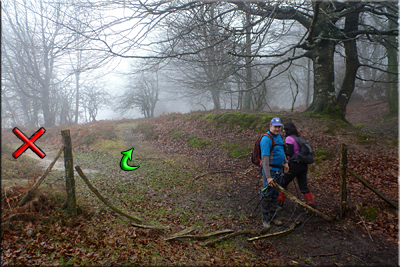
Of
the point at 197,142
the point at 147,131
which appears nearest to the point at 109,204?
the point at 197,142

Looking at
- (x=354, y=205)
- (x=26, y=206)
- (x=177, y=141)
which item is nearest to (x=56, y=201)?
(x=26, y=206)

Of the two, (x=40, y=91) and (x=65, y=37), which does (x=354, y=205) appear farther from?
(x=40, y=91)

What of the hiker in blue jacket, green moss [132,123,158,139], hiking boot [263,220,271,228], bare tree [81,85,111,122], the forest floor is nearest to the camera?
the forest floor

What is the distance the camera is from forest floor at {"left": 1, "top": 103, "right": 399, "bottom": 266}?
3754mm

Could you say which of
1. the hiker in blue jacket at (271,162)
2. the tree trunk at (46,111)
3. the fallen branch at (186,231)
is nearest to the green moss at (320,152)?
the hiker in blue jacket at (271,162)

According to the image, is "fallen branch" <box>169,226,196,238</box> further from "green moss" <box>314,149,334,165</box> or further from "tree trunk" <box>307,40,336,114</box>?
"tree trunk" <box>307,40,336,114</box>

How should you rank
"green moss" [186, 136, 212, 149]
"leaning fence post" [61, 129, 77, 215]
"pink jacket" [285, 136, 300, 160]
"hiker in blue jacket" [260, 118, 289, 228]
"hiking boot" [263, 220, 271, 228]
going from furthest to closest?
"green moss" [186, 136, 212, 149], "pink jacket" [285, 136, 300, 160], "hiking boot" [263, 220, 271, 228], "hiker in blue jacket" [260, 118, 289, 228], "leaning fence post" [61, 129, 77, 215]

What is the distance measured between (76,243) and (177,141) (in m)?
10.6

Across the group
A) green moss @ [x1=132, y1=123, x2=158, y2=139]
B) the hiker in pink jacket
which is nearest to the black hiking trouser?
the hiker in pink jacket

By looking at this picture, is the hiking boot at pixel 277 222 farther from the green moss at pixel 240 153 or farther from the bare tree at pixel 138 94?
the bare tree at pixel 138 94

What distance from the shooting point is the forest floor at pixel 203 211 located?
3.75 metres

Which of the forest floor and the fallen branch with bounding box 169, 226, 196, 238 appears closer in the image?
the forest floor

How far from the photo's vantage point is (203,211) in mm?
6172

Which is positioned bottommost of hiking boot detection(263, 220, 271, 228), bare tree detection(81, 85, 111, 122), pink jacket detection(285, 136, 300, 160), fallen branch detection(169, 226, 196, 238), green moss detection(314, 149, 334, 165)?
hiking boot detection(263, 220, 271, 228)
